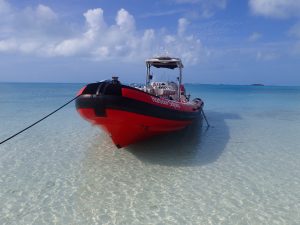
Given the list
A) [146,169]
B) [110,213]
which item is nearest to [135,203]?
[110,213]

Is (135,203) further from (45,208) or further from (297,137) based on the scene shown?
(297,137)

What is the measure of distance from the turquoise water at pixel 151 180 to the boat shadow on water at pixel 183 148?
27 mm

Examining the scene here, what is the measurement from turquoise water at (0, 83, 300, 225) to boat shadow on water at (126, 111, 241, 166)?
27 mm

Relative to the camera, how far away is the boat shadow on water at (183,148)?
295 inches

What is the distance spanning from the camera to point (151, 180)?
242 inches

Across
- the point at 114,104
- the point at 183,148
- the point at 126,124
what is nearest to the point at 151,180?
the point at 126,124

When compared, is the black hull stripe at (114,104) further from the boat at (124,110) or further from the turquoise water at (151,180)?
the turquoise water at (151,180)

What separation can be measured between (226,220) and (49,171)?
4.01m

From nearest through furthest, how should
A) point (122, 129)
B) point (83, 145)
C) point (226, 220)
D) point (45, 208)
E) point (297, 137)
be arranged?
point (226, 220) → point (45, 208) → point (122, 129) → point (83, 145) → point (297, 137)

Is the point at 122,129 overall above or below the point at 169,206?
above

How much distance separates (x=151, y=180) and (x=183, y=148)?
2.74 metres

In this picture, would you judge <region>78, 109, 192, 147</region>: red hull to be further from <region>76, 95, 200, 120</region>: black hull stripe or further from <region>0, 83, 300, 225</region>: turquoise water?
<region>0, 83, 300, 225</region>: turquoise water

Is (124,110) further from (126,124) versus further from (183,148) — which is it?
(183,148)

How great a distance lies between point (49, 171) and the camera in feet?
21.8
